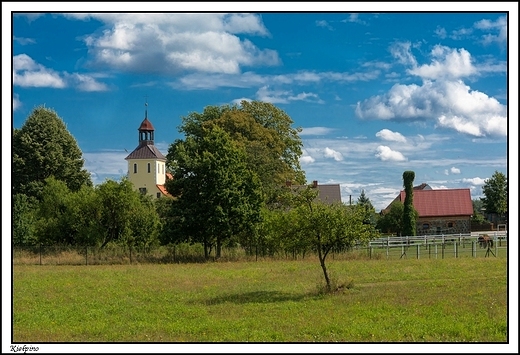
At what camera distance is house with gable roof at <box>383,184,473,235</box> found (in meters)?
69.1

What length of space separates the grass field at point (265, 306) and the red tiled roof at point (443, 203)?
128ft

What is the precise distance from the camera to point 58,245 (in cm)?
4269

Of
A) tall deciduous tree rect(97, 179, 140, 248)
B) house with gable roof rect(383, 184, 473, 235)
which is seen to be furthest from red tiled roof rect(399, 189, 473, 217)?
tall deciduous tree rect(97, 179, 140, 248)

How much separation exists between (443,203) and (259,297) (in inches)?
2073

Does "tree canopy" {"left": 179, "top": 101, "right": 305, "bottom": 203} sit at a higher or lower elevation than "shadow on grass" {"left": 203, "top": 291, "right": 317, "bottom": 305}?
higher

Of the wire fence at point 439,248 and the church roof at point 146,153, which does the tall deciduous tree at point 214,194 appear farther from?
the church roof at point 146,153

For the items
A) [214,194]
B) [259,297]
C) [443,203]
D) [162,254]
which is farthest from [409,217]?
[259,297]

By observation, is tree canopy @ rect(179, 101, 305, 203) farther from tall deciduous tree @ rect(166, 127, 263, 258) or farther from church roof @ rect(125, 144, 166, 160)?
church roof @ rect(125, 144, 166, 160)

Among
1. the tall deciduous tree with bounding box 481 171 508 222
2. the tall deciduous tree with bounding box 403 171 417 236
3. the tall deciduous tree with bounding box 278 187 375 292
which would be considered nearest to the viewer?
the tall deciduous tree with bounding box 278 187 375 292

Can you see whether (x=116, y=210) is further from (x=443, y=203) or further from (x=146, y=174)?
(x=146, y=174)

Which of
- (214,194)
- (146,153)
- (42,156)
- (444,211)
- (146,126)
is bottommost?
(444,211)

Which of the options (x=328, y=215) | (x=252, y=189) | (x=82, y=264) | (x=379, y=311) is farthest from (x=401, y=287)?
(x=82, y=264)

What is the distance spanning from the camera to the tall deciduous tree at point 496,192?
225 ft

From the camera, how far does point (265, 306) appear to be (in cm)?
1917
